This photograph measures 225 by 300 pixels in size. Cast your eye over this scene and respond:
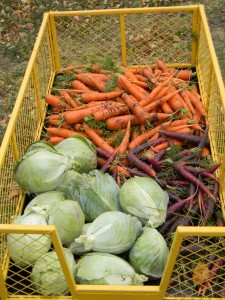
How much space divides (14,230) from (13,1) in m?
5.32

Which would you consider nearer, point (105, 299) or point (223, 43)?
point (105, 299)

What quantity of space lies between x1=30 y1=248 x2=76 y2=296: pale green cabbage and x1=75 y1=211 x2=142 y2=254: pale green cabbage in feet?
0.57

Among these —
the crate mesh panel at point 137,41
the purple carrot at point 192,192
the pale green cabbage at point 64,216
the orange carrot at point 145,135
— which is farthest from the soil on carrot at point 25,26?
the pale green cabbage at point 64,216

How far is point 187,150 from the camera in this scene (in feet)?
11.6

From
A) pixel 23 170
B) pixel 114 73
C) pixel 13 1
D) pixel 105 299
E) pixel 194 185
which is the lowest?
pixel 105 299

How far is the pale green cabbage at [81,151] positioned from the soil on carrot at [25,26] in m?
1.88

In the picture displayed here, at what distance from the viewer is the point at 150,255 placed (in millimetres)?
2703

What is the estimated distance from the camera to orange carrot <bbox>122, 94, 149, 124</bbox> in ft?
12.3

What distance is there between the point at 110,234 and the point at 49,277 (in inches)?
15.0

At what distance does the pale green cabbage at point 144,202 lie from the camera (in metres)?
2.90

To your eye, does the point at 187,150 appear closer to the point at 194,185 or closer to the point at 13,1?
the point at 194,185

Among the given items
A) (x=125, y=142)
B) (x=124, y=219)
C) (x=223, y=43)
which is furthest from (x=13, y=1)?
(x=124, y=219)

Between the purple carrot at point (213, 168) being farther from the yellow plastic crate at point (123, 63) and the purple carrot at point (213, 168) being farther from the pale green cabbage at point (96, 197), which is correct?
the pale green cabbage at point (96, 197)

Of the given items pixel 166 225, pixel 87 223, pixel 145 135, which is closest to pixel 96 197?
pixel 87 223
